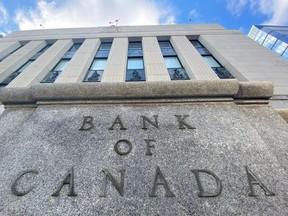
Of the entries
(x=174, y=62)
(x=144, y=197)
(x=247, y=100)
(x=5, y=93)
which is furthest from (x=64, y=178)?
(x=174, y=62)

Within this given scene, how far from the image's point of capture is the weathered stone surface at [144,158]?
2279 millimetres

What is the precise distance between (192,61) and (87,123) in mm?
7653

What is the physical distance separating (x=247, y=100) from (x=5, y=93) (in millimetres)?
5122

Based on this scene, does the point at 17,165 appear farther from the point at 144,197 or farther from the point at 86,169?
the point at 144,197

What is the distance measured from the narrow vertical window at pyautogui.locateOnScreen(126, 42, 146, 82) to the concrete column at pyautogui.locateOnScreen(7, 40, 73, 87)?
433cm

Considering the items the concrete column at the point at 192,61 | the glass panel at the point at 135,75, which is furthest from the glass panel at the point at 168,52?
the glass panel at the point at 135,75

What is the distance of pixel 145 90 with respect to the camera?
359 centimetres

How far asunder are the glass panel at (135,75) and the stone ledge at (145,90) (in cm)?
529

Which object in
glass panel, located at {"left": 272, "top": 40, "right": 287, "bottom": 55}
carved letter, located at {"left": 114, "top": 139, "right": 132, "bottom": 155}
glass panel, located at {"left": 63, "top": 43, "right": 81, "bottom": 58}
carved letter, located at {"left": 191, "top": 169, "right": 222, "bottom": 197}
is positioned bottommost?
carved letter, located at {"left": 191, "top": 169, "right": 222, "bottom": 197}

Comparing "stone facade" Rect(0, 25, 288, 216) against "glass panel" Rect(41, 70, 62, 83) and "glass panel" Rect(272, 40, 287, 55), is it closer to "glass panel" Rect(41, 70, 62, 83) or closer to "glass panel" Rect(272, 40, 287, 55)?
"glass panel" Rect(41, 70, 62, 83)

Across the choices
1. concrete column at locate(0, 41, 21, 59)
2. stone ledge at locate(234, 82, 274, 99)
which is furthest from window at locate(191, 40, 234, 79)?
concrete column at locate(0, 41, 21, 59)

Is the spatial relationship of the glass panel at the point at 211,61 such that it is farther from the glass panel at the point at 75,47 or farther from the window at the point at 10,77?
the window at the point at 10,77

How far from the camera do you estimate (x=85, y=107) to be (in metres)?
3.60

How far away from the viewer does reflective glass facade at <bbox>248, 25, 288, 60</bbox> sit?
59.7 meters
